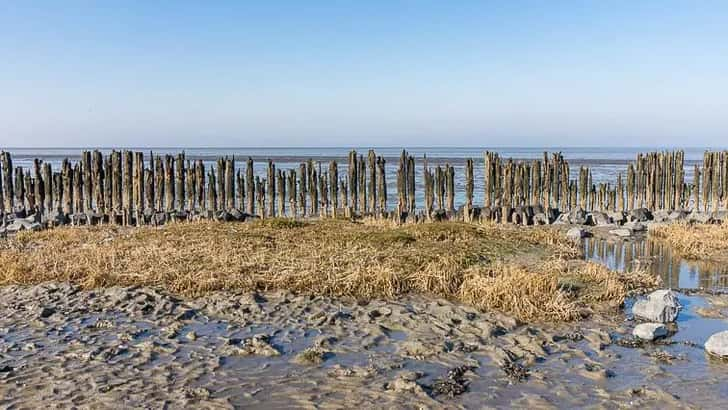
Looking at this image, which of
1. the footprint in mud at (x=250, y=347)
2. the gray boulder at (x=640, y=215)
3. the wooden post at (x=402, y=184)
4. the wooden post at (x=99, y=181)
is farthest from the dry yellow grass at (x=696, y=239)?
the wooden post at (x=99, y=181)

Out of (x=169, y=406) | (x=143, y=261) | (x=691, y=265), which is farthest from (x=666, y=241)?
(x=169, y=406)

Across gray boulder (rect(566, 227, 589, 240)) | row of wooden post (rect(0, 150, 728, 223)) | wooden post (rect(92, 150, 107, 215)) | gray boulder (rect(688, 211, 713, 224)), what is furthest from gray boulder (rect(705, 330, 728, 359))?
wooden post (rect(92, 150, 107, 215))

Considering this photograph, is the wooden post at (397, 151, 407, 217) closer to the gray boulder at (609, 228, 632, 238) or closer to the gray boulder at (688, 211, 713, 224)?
the gray boulder at (609, 228, 632, 238)

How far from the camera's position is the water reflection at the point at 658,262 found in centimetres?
1122

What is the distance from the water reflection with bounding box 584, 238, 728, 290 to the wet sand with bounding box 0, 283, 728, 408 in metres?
2.48

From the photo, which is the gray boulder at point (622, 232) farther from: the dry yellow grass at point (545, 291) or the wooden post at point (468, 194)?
the dry yellow grass at point (545, 291)

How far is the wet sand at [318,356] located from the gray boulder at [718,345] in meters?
0.14

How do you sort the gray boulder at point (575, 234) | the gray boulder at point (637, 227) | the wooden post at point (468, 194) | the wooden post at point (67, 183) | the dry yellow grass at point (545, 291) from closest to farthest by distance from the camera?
the dry yellow grass at point (545, 291)
the gray boulder at point (575, 234)
the gray boulder at point (637, 227)
the wooden post at point (468, 194)
the wooden post at point (67, 183)

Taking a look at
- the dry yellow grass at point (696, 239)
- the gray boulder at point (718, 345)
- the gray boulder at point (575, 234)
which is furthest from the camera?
the gray boulder at point (575, 234)

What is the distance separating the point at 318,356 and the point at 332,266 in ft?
11.5

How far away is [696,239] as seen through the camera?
1460 cm

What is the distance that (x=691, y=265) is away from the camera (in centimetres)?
1278

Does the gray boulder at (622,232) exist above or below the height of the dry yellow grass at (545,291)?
below

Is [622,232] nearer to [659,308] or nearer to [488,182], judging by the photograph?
[488,182]
